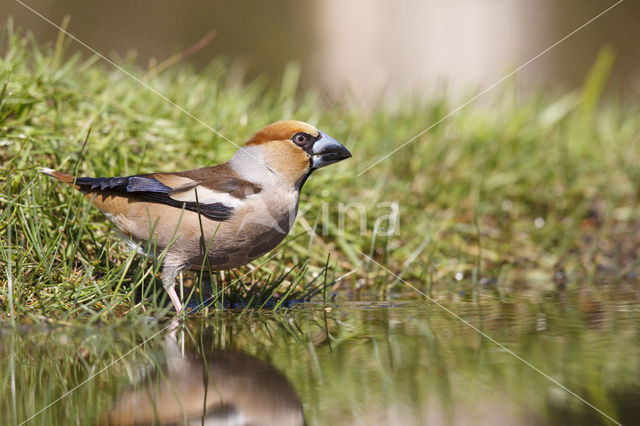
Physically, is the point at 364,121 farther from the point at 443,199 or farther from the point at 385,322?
the point at 385,322

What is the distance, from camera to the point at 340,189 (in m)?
5.14

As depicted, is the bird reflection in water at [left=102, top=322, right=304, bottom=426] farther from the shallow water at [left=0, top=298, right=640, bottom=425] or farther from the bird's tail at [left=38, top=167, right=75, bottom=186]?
the bird's tail at [left=38, top=167, right=75, bottom=186]

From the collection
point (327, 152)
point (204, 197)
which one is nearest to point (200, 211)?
point (204, 197)

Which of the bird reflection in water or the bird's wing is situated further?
the bird's wing

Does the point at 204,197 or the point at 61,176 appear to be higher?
the point at 61,176

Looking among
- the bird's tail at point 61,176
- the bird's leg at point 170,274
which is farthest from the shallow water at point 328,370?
the bird's tail at point 61,176

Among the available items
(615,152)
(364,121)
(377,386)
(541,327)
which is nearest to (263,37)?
(364,121)

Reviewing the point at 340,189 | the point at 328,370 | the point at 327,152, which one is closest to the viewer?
the point at 328,370

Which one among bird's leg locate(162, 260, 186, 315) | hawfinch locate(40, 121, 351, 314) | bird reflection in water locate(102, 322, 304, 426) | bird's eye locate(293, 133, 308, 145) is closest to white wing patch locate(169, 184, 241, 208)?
hawfinch locate(40, 121, 351, 314)

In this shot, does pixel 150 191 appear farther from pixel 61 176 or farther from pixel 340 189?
pixel 340 189

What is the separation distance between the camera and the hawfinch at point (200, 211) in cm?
324

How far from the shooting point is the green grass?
Answer: 11.3 feet

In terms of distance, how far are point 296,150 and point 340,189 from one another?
63.0 inches

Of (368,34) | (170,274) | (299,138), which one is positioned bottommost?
(170,274)
